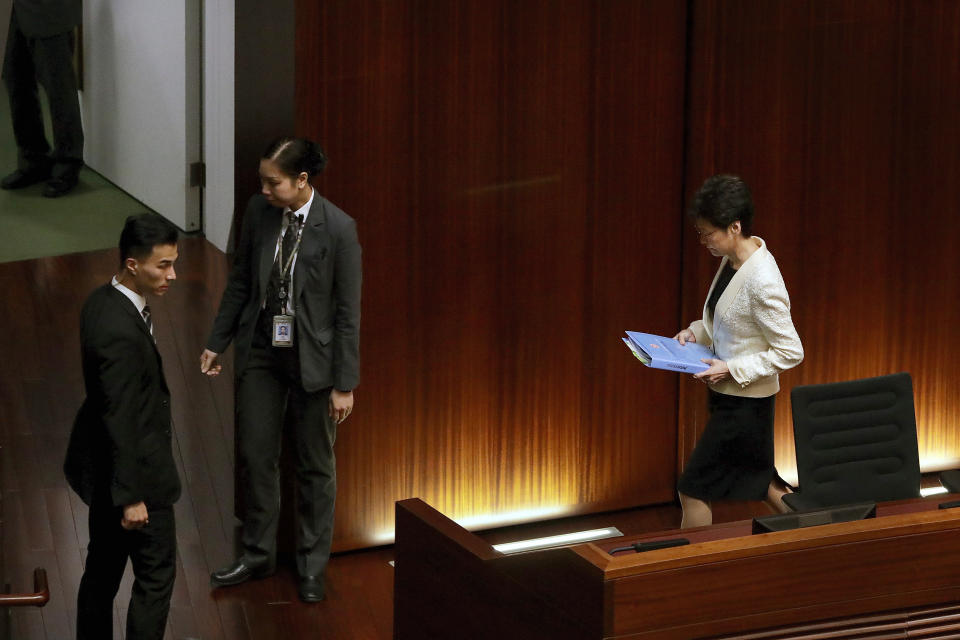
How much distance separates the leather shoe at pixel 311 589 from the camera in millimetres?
5203

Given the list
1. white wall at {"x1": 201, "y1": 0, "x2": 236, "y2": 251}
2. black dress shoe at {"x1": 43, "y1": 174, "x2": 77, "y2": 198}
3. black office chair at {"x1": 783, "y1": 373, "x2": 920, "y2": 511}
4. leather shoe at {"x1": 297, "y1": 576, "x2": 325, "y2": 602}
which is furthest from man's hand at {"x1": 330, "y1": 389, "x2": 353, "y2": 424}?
black dress shoe at {"x1": 43, "y1": 174, "x2": 77, "y2": 198}

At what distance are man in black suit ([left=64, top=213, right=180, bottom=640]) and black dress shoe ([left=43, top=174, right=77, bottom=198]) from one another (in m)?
3.99

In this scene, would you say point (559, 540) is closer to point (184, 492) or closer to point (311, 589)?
point (311, 589)

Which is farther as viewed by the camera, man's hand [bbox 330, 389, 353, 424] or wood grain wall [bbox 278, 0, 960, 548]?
wood grain wall [bbox 278, 0, 960, 548]

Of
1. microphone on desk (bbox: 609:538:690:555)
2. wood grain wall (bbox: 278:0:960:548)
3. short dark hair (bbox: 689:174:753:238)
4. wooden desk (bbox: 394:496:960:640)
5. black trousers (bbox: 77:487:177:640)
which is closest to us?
wooden desk (bbox: 394:496:960:640)

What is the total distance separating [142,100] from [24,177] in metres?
0.75

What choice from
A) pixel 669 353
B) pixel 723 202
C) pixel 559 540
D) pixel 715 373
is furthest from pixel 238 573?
pixel 723 202

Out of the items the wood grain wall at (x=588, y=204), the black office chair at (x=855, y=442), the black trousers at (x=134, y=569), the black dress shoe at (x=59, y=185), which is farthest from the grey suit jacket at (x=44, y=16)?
the black office chair at (x=855, y=442)

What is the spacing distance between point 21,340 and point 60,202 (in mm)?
1176

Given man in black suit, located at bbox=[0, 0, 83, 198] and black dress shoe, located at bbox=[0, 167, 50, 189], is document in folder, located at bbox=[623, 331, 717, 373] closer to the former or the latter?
man in black suit, located at bbox=[0, 0, 83, 198]

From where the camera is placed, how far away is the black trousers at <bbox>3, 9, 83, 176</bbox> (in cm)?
744

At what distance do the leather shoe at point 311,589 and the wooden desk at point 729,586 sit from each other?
1578 mm

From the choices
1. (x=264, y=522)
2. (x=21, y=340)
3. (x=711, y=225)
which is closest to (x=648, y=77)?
(x=711, y=225)

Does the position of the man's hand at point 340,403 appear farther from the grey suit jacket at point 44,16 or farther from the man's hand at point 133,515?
the grey suit jacket at point 44,16
